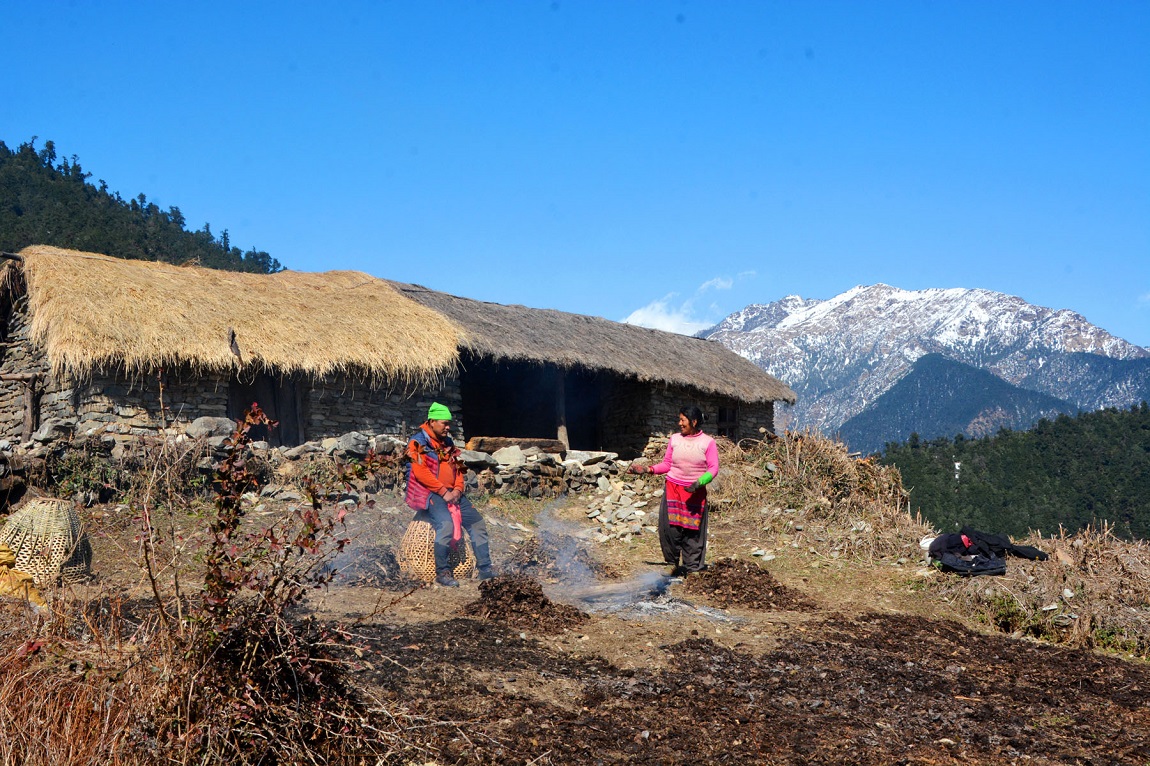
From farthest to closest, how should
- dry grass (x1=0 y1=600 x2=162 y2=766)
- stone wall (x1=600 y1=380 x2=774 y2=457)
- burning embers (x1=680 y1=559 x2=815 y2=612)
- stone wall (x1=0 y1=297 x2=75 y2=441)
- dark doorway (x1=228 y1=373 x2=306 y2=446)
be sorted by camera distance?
stone wall (x1=600 y1=380 x2=774 y2=457), dark doorway (x1=228 y1=373 x2=306 y2=446), stone wall (x1=0 y1=297 x2=75 y2=441), burning embers (x1=680 y1=559 x2=815 y2=612), dry grass (x1=0 y1=600 x2=162 y2=766)

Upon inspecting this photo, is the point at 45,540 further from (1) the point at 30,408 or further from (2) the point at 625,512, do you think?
(2) the point at 625,512

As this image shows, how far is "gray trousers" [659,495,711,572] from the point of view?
25.2 feet

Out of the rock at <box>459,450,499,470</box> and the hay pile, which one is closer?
the hay pile

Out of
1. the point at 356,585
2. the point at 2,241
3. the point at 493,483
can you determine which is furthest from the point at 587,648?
the point at 2,241

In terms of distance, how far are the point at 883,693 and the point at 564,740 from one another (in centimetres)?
200

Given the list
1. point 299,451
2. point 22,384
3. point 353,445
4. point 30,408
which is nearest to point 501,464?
point 353,445

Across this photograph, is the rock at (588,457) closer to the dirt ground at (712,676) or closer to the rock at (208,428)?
the rock at (208,428)

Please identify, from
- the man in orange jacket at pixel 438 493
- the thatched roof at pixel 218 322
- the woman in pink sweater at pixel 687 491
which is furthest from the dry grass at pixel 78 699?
the thatched roof at pixel 218 322

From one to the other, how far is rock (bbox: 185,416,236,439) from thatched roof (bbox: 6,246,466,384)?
0.98 m

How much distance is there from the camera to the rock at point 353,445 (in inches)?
422

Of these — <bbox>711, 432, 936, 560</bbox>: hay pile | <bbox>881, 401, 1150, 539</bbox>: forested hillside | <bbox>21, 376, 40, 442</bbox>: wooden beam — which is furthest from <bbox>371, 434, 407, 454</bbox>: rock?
<bbox>881, 401, 1150, 539</bbox>: forested hillside

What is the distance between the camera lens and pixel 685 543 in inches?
303

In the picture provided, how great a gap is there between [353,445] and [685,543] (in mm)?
4998

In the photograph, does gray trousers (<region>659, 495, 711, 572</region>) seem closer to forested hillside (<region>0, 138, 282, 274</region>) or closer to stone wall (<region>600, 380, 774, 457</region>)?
stone wall (<region>600, 380, 774, 457</region>)
